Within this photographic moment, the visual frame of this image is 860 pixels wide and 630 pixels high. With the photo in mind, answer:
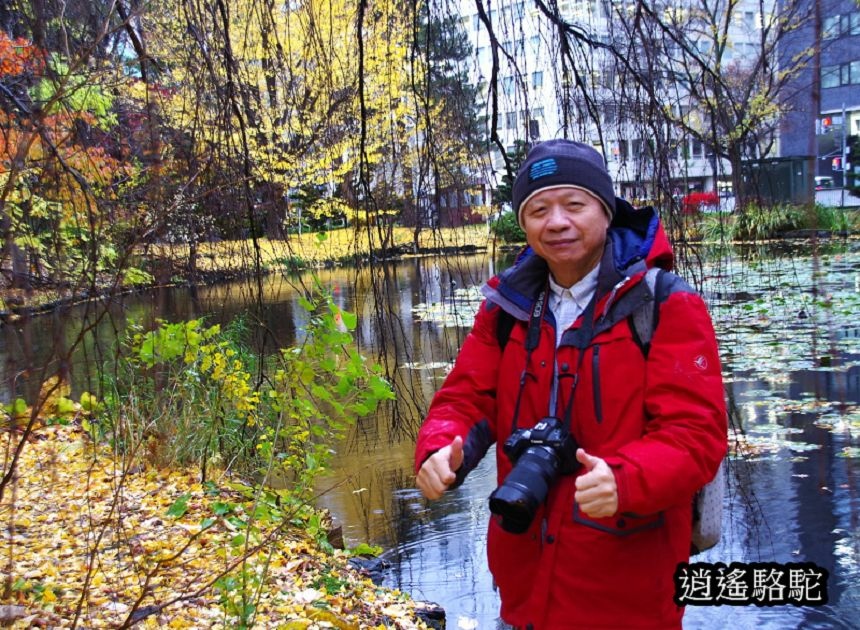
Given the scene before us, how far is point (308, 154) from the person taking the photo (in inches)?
141

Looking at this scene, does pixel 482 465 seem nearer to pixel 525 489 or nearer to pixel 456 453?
pixel 456 453

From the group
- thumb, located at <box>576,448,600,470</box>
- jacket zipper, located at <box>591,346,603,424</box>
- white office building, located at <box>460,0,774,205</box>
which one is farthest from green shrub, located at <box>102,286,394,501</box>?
thumb, located at <box>576,448,600,470</box>

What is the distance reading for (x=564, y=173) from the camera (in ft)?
5.65

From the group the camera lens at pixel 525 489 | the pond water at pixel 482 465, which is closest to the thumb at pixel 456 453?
the camera lens at pixel 525 489

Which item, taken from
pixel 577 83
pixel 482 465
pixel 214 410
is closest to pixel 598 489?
pixel 577 83

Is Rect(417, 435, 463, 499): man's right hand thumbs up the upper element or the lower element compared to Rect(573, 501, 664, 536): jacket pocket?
upper

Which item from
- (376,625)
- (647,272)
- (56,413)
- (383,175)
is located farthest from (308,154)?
(56,413)

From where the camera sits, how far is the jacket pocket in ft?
5.14

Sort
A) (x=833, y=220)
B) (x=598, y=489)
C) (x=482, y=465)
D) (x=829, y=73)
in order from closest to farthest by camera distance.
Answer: (x=598, y=489), (x=829, y=73), (x=482, y=465), (x=833, y=220)

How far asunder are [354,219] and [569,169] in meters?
1.48

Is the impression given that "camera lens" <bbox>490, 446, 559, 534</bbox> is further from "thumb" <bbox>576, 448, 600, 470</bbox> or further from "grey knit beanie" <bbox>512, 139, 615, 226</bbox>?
"grey knit beanie" <bbox>512, 139, 615, 226</bbox>

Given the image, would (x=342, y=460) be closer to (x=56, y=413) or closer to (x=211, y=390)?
(x=211, y=390)

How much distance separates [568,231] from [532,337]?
0.23 meters

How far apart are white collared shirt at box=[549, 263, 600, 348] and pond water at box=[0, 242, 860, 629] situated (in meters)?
1.09
